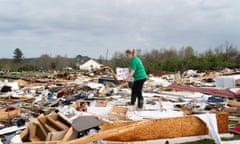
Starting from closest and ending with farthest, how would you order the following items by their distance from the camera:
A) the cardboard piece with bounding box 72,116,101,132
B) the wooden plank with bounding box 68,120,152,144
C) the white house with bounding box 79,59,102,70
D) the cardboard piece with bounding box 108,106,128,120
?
the wooden plank with bounding box 68,120,152,144 → the cardboard piece with bounding box 72,116,101,132 → the cardboard piece with bounding box 108,106,128,120 → the white house with bounding box 79,59,102,70

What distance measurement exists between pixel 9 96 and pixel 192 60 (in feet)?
64.9

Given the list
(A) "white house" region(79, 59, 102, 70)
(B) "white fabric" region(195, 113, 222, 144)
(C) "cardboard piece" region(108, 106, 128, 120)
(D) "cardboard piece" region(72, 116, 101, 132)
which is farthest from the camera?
(A) "white house" region(79, 59, 102, 70)

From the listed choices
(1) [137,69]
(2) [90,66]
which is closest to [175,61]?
(2) [90,66]

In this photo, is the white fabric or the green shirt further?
the green shirt

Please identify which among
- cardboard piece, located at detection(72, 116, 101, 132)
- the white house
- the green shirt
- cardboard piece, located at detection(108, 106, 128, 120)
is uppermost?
the white house

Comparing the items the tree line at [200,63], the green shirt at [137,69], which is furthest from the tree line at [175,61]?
the green shirt at [137,69]

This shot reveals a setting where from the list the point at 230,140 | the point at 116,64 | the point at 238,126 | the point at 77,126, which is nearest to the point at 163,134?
the point at 230,140

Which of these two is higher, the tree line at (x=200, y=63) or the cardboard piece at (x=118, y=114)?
the tree line at (x=200, y=63)

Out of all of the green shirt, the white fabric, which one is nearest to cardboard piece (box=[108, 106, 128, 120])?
the green shirt

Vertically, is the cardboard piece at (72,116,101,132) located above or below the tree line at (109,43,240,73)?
below

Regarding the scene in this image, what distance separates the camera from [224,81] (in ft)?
38.1

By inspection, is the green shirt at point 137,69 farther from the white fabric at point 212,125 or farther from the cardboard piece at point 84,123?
the cardboard piece at point 84,123

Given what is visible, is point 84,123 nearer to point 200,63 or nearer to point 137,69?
point 137,69

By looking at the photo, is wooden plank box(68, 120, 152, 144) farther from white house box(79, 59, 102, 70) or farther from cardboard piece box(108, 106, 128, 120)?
white house box(79, 59, 102, 70)
